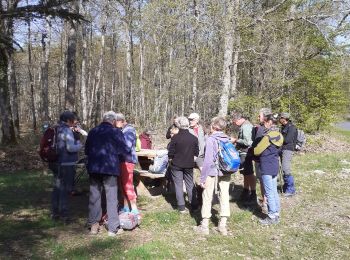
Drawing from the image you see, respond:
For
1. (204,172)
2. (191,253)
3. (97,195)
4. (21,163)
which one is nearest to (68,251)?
(97,195)

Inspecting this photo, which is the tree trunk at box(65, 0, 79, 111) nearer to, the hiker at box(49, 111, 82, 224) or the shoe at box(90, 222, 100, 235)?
the hiker at box(49, 111, 82, 224)

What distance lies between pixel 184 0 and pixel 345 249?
1239 cm

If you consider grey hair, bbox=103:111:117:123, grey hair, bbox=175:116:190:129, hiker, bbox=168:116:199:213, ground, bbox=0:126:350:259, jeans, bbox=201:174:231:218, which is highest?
grey hair, bbox=103:111:117:123

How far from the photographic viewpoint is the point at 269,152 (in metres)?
7.41

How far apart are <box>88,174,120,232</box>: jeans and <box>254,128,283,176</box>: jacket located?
270 cm

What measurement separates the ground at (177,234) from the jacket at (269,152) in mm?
1063

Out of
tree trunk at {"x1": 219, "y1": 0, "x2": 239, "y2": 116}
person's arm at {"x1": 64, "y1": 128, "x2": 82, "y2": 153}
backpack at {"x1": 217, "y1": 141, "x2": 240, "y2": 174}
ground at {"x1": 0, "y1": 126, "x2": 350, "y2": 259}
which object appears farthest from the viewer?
tree trunk at {"x1": 219, "y1": 0, "x2": 239, "y2": 116}

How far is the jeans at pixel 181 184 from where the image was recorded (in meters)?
7.99

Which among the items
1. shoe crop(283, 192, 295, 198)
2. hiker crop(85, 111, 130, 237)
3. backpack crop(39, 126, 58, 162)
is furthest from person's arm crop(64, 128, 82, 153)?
shoe crop(283, 192, 295, 198)

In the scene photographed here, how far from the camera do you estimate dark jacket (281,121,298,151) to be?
9229 millimetres

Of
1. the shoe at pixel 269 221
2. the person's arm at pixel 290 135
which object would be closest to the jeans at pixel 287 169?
the person's arm at pixel 290 135

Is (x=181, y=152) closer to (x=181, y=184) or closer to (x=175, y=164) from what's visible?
(x=175, y=164)

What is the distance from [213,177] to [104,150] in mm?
1899

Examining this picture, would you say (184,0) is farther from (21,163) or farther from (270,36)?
(21,163)
